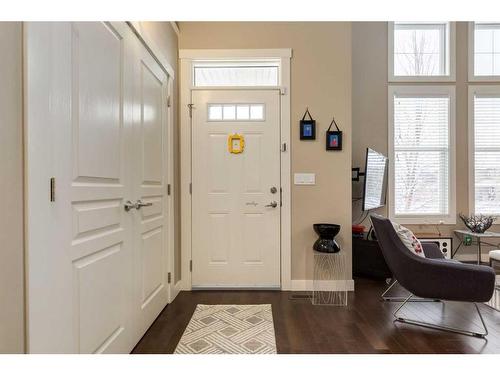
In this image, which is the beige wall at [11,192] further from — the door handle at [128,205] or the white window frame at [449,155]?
the white window frame at [449,155]

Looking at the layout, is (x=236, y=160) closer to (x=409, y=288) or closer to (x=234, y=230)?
(x=234, y=230)

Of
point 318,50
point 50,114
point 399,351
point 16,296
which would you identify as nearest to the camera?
point 16,296

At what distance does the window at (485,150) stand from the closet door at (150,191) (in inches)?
166

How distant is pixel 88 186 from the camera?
1424 mm

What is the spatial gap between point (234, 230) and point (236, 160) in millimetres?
764

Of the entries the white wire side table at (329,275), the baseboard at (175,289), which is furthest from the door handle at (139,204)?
the white wire side table at (329,275)

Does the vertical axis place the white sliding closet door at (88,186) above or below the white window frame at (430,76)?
below

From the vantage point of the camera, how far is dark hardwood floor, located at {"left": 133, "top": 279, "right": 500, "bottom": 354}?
1.97 m

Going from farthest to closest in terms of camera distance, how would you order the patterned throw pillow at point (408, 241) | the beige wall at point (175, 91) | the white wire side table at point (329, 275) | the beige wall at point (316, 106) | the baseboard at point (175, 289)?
the beige wall at point (316, 106) → the white wire side table at point (329, 275) → the baseboard at point (175, 289) → the beige wall at point (175, 91) → the patterned throw pillow at point (408, 241)

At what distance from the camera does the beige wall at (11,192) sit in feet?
3.12

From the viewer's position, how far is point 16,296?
101cm

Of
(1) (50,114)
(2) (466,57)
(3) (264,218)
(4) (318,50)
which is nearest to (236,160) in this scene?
(3) (264,218)

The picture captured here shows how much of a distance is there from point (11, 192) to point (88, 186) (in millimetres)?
440

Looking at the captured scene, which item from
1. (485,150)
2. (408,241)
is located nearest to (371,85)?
(485,150)
